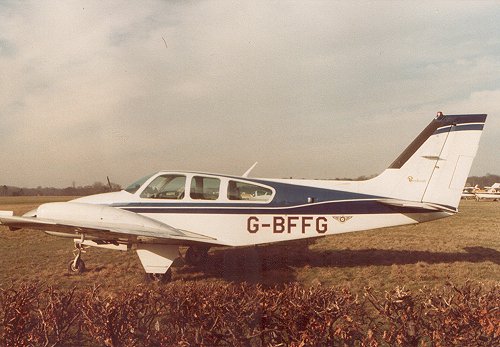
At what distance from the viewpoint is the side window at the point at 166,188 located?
8.58 metres

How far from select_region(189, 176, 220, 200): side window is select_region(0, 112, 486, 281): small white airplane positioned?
2 centimetres

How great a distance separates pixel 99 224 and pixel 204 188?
241cm

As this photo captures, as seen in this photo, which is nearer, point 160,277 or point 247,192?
point 160,277

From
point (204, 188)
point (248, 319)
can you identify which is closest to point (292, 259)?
point (204, 188)

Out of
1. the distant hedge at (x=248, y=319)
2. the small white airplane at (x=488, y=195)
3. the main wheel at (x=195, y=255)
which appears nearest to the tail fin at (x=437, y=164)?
the main wheel at (x=195, y=255)

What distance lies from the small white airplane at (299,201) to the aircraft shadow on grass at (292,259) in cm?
93

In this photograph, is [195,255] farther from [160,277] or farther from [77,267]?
[77,267]

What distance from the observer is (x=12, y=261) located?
10320mm

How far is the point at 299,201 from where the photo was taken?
8.47 m

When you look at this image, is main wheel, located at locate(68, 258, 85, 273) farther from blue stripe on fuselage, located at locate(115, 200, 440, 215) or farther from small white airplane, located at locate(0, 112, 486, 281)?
blue stripe on fuselage, located at locate(115, 200, 440, 215)

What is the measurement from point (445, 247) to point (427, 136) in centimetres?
515

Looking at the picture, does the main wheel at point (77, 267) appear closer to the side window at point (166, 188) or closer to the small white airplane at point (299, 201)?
the small white airplane at point (299, 201)

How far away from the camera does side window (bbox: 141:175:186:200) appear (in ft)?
28.1

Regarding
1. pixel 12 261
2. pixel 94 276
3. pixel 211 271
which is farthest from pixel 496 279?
pixel 12 261
